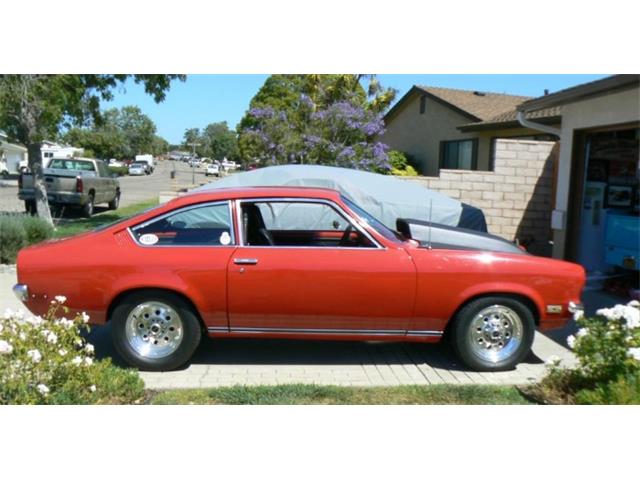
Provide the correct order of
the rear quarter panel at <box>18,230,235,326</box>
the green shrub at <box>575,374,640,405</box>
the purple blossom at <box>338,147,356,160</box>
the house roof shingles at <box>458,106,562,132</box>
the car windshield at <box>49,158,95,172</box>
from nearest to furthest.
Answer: the green shrub at <box>575,374,640,405</box>, the rear quarter panel at <box>18,230,235,326</box>, the house roof shingles at <box>458,106,562,132</box>, the purple blossom at <box>338,147,356,160</box>, the car windshield at <box>49,158,95,172</box>

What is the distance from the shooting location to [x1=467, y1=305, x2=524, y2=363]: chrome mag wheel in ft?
16.6

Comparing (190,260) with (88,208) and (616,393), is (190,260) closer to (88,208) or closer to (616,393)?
(616,393)

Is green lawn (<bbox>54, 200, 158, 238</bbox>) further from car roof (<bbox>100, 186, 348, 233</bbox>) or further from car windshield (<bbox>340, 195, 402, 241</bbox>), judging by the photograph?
car windshield (<bbox>340, 195, 402, 241</bbox>)

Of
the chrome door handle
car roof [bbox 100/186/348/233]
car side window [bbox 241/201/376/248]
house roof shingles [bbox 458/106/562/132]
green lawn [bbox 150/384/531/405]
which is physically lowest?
green lawn [bbox 150/384/531/405]

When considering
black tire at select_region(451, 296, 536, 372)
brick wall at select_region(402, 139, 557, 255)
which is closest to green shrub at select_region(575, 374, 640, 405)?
black tire at select_region(451, 296, 536, 372)

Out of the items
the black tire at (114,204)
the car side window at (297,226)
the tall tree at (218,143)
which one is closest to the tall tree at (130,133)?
the tall tree at (218,143)

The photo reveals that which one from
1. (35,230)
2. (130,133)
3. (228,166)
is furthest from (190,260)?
(130,133)

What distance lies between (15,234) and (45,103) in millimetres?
2550

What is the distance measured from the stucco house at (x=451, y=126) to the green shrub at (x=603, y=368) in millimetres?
9864

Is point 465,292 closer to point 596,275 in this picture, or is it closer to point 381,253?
point 381,253

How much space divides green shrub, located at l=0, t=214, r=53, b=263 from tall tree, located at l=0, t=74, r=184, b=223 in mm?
2134

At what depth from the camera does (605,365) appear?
4266mm

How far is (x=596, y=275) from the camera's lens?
30.5 ft

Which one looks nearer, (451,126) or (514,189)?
(514,189)
